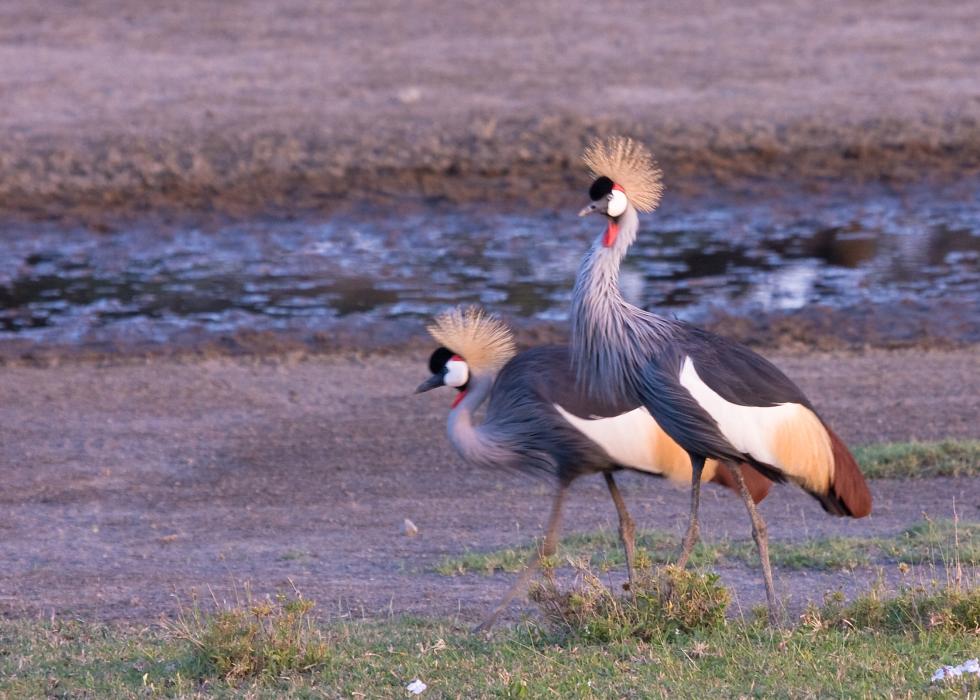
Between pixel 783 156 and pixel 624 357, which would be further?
pixel 783 156

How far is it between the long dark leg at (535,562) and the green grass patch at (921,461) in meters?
2.34

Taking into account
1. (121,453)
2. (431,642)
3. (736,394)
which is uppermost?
(736,394)

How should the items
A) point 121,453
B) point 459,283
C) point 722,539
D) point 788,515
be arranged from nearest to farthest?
point 722,539 < point 788,515 < point 121,453 < point 459,283

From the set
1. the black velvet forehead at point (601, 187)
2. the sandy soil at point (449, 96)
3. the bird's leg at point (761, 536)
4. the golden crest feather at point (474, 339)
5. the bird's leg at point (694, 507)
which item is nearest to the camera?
the bird's leg at point (761, 536)

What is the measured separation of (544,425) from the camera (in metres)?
6.04

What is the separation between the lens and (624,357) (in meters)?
5.66

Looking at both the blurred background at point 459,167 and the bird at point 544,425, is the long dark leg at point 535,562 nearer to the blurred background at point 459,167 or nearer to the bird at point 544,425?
the bird at point 544,425

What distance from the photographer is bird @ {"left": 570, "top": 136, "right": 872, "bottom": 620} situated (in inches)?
217

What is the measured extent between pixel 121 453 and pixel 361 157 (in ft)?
23.8

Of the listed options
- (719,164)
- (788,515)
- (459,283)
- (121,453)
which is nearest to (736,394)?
(788,515)

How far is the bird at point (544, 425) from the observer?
19.8ft

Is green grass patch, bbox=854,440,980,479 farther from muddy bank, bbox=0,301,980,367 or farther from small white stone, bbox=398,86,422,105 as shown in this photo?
small white stone, bbox=398,86,422,105

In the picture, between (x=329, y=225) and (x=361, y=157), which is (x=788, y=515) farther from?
(x=361, y=157)

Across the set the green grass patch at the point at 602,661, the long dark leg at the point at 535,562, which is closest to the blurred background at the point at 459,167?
the long dark leg at the point at 535,562
